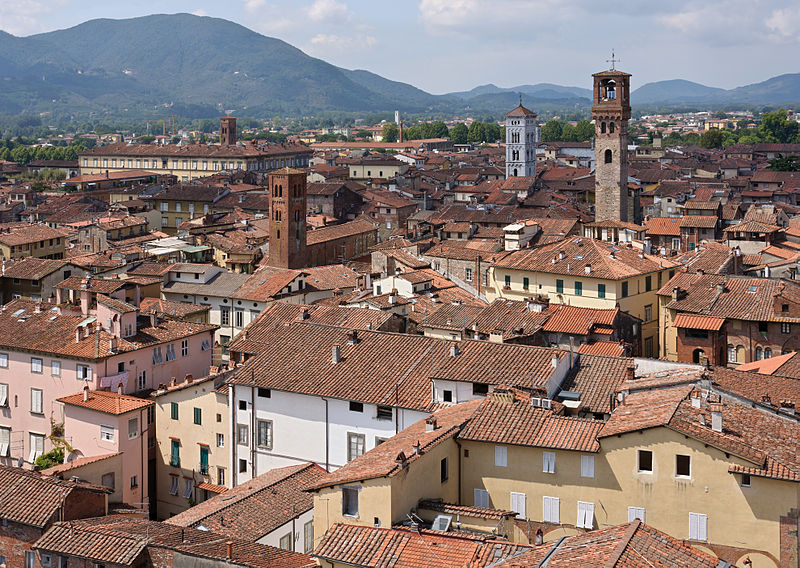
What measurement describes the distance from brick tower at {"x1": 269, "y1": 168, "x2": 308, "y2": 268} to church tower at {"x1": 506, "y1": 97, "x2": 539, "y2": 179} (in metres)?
67.9

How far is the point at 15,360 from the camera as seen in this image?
135 feet

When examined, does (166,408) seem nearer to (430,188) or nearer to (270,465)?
(270,465)

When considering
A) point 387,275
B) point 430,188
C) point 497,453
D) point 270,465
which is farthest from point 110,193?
point 497,453

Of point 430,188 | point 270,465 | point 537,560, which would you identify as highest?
point 430,188

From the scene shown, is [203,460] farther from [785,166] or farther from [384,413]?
[785,166]

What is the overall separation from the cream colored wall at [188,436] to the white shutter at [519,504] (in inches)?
491

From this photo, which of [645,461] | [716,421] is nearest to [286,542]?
[645,461]

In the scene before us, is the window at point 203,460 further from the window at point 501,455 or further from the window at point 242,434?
the window at point 501,455

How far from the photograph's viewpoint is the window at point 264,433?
33.3 m

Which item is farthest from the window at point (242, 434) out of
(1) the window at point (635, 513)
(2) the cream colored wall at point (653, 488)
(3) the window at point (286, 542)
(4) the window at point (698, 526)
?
(4) the window at point (698, 526)

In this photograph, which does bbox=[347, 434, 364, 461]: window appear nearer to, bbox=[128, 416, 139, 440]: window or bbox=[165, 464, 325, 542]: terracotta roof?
bbox=[165, 464, 325, 542]: terracotta roof

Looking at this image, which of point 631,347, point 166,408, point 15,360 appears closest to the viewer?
point 166,408

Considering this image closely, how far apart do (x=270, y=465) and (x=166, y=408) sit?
5.87 metres

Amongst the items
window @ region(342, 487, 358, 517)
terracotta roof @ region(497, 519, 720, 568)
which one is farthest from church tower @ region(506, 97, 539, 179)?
terracotta roof @ region(497, 519, 720, 568)
